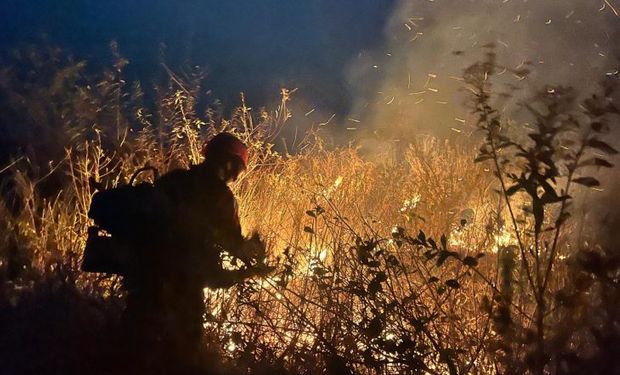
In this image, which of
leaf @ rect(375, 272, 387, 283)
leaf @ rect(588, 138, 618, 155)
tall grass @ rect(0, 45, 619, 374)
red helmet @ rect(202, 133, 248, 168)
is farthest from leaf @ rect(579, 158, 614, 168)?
red helmet @ rect(202, 133, 248, 168)

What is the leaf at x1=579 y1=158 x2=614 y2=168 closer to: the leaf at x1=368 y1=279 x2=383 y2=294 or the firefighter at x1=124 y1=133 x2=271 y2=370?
the leaf at x1=368 y1=279 x2=383 y2=294

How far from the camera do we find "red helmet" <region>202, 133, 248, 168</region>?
182 inches

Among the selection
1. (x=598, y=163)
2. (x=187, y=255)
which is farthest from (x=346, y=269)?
(x=598, y=163)

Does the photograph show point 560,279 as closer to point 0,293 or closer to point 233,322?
point 233,322

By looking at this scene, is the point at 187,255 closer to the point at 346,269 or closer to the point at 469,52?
the point at 346,269

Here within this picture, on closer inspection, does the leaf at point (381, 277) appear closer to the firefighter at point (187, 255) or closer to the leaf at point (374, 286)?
the leaf at point (374, 286)

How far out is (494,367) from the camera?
4395 mm

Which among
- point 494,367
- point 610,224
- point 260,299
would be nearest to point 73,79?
point 260,299

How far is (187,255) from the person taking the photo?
4.51m

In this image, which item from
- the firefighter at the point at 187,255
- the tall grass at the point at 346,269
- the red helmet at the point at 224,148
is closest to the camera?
the tall grass at the point at 346,269

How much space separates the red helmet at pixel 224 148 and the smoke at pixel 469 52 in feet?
4.51

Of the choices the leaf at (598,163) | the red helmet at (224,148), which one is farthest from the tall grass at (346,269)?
the red helmet at (224,148)

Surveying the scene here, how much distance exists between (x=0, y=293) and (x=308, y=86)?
420 inches

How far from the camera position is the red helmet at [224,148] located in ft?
15.1
